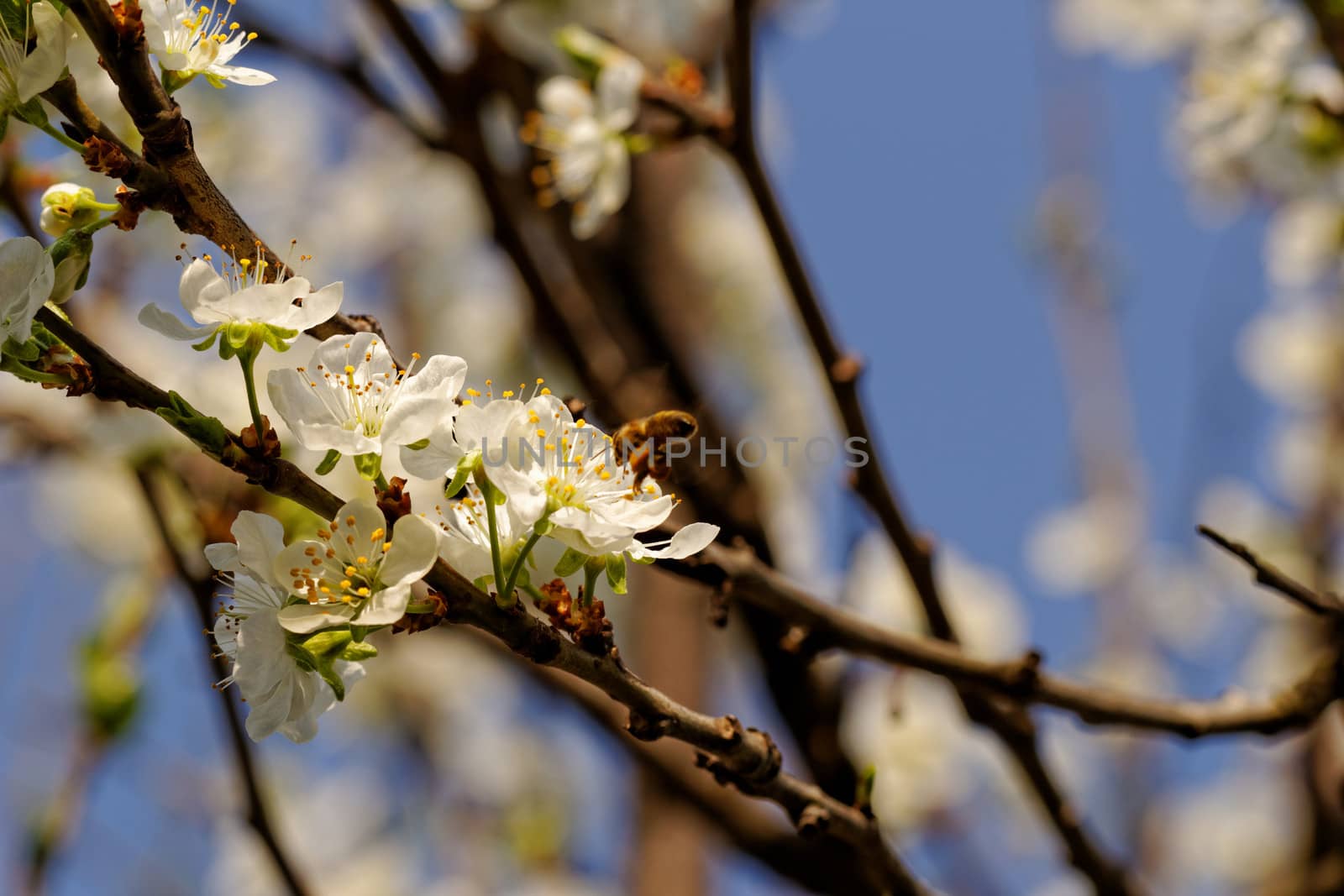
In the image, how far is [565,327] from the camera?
6.64 ft

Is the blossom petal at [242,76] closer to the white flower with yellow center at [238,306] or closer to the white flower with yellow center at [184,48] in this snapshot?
the white flower with yellow center at [184,48]

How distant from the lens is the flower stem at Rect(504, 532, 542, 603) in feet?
2.55

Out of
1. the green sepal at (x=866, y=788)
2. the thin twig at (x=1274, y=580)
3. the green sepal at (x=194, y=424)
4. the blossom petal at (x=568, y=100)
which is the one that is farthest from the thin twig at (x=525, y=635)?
the blossom petal at (x=568, y=100)

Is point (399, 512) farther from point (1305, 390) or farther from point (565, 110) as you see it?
point (1305, 390)

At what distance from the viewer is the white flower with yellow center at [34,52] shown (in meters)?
0.78

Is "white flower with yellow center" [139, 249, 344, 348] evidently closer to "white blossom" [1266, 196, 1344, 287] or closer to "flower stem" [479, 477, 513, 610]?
"flower stem" [479, 477, 513, 610]

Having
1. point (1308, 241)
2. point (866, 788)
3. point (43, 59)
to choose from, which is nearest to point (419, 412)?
point (43, 59)

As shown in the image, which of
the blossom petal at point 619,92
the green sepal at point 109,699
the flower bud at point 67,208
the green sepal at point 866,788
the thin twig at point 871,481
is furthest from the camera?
the green sepal at point 109,699

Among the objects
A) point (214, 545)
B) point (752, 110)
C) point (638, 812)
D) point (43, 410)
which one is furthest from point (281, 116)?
point (214, 545)

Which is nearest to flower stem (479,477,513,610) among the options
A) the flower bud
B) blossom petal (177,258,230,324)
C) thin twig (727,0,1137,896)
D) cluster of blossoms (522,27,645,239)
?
blossom petal (177,258,230,324)

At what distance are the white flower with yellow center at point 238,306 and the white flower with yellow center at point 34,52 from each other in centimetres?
15

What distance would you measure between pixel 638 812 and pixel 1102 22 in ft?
9.29

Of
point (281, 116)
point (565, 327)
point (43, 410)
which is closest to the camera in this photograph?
point (565, 327)

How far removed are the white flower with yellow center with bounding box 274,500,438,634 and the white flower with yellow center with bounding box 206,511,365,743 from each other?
17 millimetres
